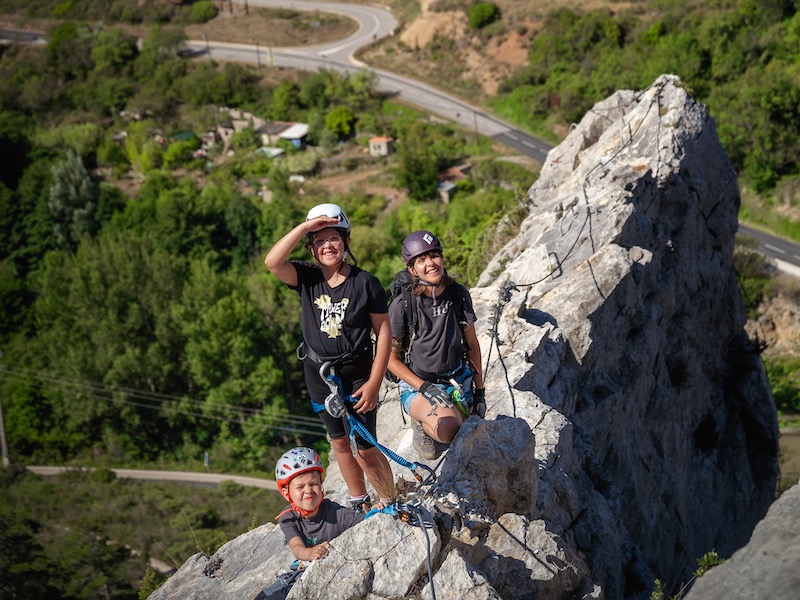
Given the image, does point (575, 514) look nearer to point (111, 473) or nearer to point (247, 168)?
point (111, 473)

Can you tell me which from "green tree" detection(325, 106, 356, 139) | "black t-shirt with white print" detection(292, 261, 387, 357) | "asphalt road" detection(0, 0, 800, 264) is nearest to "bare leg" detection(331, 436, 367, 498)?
"black t-shirt with white print" detection(292, 261, 387, 357)

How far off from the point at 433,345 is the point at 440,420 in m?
0.92

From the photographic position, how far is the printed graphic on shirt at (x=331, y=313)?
916 centimetres

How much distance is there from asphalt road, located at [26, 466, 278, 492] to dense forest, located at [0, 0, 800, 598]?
1.64 meters

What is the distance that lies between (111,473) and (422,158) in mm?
36886

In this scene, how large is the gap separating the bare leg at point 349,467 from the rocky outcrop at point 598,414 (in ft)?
2.89

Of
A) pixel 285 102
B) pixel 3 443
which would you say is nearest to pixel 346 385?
pixel 3 443

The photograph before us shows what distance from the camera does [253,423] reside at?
50.3 meters

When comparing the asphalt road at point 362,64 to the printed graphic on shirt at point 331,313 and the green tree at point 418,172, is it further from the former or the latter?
the printed graphic on shirt at point 331,313

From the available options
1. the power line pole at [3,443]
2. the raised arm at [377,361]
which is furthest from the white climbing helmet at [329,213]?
the power line pole at [3,443]

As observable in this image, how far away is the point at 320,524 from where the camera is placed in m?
8.47

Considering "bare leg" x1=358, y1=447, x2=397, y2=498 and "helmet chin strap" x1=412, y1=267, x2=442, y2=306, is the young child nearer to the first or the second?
"bare leg" x1=358, y1=447, x2=397, y2=498

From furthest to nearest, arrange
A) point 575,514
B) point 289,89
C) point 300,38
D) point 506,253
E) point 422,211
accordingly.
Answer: point 300,38, point 289,89, point 422,211, point 506,253, point 575,514

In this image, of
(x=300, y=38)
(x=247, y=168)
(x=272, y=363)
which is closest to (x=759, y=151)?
(x=272, y=363)
